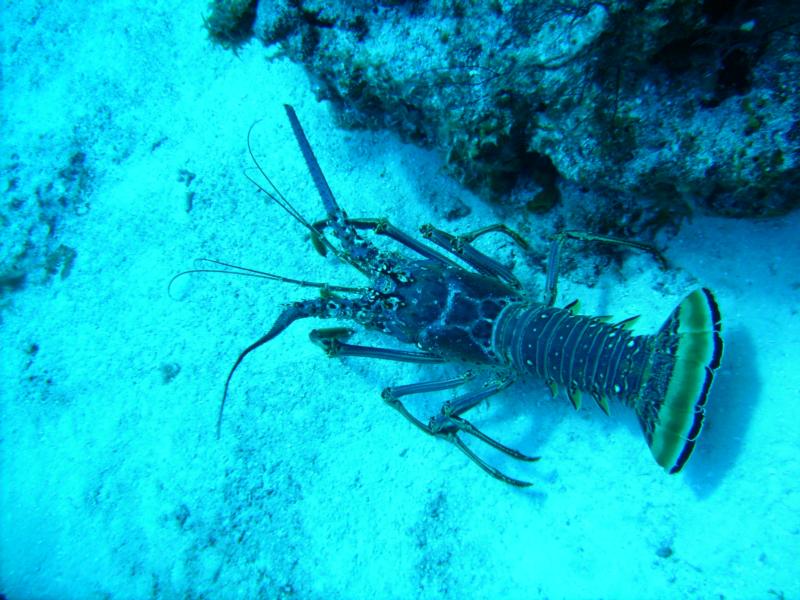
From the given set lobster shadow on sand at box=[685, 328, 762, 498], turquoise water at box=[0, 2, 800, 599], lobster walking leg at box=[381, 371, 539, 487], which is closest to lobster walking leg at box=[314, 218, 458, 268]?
turquoise water at box=[0, 2, 800, 599]

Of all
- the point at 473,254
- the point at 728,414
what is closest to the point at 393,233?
the point at 473,254

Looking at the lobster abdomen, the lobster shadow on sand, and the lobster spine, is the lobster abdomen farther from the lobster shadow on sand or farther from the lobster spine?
the lobster shadow on sand

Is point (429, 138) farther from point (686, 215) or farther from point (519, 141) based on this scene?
point (686, 215)

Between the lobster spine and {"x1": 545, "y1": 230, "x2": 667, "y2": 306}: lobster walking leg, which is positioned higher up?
{"x1": 545, "y1": 230, "x2": 667, "y2": 306}: lobster walking leg

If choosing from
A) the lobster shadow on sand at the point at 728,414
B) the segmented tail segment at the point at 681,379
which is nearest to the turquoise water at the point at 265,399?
the lobster shadow on sand at the point at 728,414

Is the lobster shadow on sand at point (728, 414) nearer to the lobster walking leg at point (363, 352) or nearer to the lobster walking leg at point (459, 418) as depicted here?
the lobster walking leg at point (459, 418)

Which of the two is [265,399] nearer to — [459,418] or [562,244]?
[459,418]
